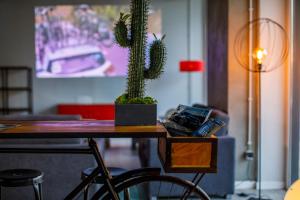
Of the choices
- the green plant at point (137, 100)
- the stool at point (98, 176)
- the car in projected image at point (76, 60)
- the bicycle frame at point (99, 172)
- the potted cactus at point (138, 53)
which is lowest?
the stool at point (98, 176)

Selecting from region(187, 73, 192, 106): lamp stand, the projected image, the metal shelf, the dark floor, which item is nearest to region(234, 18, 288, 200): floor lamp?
the dark floor

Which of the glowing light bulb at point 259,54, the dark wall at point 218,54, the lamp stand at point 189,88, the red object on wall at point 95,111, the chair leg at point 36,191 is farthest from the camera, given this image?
the lamp stand at point 189,88

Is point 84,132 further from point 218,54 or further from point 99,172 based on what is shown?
point 218,54

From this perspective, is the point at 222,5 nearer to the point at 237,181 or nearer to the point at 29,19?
the point at 237,181

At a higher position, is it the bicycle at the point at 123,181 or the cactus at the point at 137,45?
the cactus at the point at 137,45

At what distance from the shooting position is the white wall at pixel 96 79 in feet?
23.8

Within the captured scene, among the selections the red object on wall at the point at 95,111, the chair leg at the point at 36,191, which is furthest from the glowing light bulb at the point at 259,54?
the red object on wall at the point at 95,111

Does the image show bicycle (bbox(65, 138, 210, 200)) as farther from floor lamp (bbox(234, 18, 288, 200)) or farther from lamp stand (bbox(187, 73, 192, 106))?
lamp stand (bbox(187, 73, 192, 106))

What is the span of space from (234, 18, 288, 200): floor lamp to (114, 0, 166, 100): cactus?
7.28ft

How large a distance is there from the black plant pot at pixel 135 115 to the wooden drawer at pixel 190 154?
17 centimetres

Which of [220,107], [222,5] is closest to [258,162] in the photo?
[220,107]

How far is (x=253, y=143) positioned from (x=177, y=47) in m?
3.68

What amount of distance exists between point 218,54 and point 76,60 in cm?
336

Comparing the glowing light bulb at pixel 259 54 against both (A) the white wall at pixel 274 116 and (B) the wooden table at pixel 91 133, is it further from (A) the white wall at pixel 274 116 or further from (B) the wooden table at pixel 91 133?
(B) the wooden table at pixel 91 133
